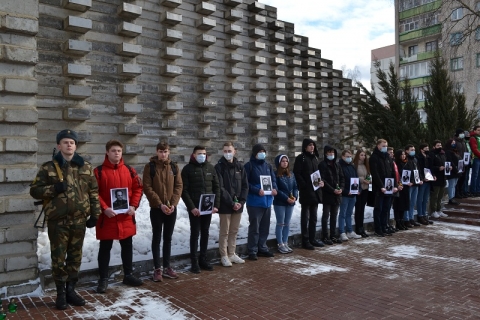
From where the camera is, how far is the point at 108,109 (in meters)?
11.3

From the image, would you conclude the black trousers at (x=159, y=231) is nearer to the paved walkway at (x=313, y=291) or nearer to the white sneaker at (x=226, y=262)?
the paved walkway at (x=313, y=291)

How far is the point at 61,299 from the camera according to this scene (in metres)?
5.68

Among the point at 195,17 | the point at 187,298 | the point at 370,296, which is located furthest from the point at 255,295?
the point at 195,17

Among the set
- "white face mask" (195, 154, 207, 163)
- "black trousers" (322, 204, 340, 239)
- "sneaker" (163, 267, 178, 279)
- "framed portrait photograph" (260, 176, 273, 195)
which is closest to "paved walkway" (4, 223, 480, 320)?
"sneaker" (163, 267, 178, 279)

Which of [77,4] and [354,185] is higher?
[77,4]

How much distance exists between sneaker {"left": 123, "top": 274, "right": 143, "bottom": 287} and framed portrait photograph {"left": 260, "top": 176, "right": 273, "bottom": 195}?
305 cm

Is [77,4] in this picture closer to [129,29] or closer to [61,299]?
[129,29]

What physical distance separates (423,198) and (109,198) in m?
9.90

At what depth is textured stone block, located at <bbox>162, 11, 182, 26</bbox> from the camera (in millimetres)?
12516

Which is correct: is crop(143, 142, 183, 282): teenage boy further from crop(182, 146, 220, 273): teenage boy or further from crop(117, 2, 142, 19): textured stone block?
crop(117, 2, 142, 19): textured stone block

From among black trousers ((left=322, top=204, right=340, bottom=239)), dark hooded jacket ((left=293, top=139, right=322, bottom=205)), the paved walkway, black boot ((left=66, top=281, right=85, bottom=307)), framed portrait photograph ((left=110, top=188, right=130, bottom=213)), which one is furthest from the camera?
black trousers ((left=322, top=204, right=340, bottom=239))

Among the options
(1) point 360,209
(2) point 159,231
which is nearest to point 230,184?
(2) point 159,231

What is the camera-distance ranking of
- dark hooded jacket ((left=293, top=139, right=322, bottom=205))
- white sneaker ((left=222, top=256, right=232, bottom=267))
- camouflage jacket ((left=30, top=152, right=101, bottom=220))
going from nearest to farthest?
camouflage jacket ((left=30, top=152, right=101, bottom=220))
white sneaker ((left=222, top=256, right=232, bottom=267))
dark hooded jacket ((left=293, top=139, right=322, bottom=205))

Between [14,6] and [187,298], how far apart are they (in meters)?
5.10
